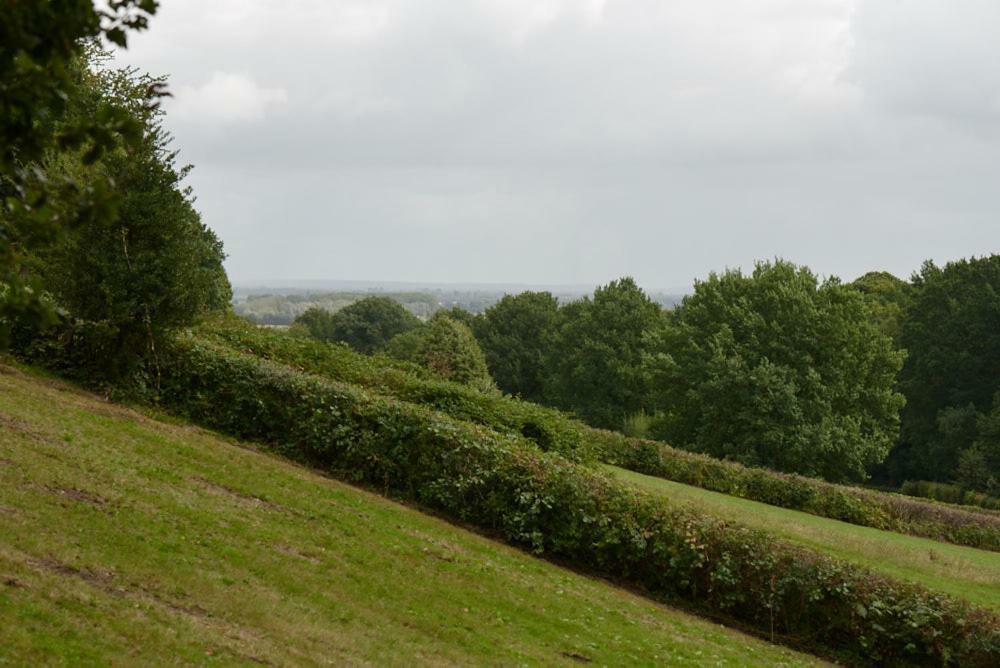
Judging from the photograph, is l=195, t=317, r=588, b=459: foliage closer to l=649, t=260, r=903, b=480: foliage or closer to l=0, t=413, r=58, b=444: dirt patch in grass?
l=0, t=413, r=58, b=444: dirt patch in grass

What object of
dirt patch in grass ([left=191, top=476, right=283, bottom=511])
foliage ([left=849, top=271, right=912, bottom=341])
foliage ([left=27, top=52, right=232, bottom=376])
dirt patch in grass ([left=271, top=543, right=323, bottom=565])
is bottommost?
dirt patch in grass ([left=271, top=543, right=323, bottom=565])

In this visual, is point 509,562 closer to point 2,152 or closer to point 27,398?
point 27,398

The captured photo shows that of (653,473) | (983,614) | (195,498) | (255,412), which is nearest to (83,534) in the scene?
(195,498)

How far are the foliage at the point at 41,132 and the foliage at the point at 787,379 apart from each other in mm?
44960

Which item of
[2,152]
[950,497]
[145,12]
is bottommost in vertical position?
[950,497]

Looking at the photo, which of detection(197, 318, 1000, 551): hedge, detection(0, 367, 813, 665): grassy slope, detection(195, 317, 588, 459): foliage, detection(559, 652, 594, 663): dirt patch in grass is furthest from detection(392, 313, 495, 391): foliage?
detection(559, 652, 594, 663): dirt patch in grass

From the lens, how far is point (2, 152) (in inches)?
153

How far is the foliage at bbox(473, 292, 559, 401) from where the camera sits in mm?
80750

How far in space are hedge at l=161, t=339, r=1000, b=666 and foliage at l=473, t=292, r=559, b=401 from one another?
58.3m

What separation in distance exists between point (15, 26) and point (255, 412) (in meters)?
18.3

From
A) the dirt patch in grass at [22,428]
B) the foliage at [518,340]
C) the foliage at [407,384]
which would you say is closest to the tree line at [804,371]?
the foliage at [518,340]

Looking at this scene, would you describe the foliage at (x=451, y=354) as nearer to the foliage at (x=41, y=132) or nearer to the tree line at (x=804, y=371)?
the tree line at (x=804, y=371)

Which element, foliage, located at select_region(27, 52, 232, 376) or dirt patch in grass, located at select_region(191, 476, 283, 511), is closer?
dirt patch in grass, located at select_region(191, 476, 283, 511)

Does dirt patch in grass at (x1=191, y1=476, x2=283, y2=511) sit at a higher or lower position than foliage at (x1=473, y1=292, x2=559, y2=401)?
lower
